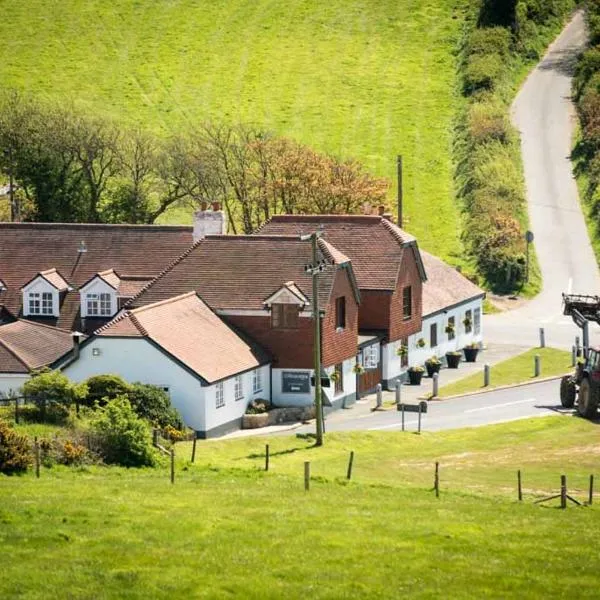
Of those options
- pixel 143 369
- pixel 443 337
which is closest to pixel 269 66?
pixel 443 337

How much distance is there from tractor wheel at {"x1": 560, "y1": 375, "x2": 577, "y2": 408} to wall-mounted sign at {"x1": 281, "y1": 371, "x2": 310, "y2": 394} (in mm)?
10079

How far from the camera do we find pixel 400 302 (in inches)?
2970

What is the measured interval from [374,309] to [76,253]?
13.7 meters

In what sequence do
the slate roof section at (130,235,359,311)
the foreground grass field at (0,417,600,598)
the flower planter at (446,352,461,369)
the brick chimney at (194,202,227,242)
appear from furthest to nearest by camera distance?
the flower planter at (446,352,461,369), the brick chimney at (194,202,227,242), the slate roof section at (130,235,359,311), the foreground grass field at (0,417,600,598)

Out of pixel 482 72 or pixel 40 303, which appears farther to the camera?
pixel 482 72

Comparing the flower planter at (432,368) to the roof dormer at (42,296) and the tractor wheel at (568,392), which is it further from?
the roof dormer at (42,296)

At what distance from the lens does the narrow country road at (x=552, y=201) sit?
302 ft

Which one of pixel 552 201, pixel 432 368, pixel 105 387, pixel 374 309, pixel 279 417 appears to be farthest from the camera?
pixel 552 201

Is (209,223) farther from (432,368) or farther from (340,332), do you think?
(432,368)

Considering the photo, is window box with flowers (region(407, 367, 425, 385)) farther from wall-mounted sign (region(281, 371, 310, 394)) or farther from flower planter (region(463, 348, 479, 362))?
wall-mounted sign (region(281, 371, 310, 394))

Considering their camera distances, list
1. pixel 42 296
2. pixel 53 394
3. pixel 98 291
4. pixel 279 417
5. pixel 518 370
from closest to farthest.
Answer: pixel 53 394, pixel 279 417, pixel 98 291, pixel 42 296, pixel 518 370

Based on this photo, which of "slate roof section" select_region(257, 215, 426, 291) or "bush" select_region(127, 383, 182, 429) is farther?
"slate roof section" select_region(257, 215, 426, 291)

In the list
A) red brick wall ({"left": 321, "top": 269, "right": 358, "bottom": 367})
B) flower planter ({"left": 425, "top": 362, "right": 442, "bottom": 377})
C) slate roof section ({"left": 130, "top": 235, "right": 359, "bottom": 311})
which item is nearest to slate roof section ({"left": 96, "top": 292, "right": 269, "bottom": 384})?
slate roof section ({"left": 130, "top": 235, "right": 359, "bottom": 311})

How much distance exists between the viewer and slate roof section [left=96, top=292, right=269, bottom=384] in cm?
6119
